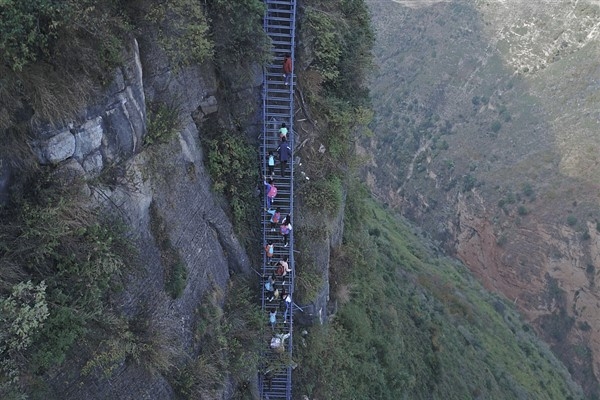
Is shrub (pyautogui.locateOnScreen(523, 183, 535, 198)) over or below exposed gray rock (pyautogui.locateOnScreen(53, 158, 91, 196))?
below

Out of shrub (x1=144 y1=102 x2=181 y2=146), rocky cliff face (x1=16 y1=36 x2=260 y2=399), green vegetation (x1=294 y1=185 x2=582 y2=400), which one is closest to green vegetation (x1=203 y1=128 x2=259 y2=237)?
rocky cliff face (x1=16 y1=36 x2=260 y2=399)

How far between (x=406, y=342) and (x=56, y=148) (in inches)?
594

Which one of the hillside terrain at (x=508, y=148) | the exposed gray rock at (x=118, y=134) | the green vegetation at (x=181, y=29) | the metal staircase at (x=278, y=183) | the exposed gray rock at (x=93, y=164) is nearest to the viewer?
the exposed gray rock at (x=93, y=164)

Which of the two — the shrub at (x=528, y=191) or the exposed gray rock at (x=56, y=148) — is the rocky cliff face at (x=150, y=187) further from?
the shrub at (x=528, y=191)

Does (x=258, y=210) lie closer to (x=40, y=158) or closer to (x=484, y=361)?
(x=40, y=158)

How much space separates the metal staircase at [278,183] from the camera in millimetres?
11023

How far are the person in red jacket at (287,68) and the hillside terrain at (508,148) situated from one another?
1474 inches

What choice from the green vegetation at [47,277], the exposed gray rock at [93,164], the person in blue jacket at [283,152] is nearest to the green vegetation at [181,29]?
the exposed gray rock at [93,164]

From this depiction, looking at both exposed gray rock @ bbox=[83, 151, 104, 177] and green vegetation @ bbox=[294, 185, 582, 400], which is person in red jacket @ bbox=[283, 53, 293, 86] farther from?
green vegetation @ bbox=[294, 185, 582, 400]

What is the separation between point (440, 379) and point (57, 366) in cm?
1515

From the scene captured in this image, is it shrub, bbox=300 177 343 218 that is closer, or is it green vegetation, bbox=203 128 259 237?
green vegetation, bbox=203 128 259 237

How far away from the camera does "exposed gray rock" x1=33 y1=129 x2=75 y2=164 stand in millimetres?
6223

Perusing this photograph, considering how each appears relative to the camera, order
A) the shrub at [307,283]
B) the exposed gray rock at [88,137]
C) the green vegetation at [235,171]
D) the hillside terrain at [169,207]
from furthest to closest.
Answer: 1. the shrub at [307,283]
2. the green vegetation at [235,171]
3. the exposed gray rock at [88,137]
4. the hillside terrain at [169,207]

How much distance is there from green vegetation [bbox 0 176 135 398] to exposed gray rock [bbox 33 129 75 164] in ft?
1.04
